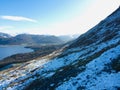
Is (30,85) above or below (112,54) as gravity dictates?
below

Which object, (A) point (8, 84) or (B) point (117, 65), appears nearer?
(B) point (117, 65)

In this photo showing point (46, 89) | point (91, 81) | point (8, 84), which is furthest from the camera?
point (8, 84)

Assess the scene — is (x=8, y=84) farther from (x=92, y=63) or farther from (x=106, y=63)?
(x=106, y=63)

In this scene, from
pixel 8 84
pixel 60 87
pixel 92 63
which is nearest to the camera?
pixel 60 87

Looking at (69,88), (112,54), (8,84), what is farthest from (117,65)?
(8,84)

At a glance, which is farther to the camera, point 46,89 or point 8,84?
point 8,84

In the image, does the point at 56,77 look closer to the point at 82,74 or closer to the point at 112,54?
the point at 82,74

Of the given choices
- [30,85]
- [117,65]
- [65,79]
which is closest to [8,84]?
[30,85]

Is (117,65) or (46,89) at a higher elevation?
(117,65)

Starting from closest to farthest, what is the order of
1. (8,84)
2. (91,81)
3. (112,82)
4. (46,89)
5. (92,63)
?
1. (112,82)
2. (91,81)
3. (46,89)
4. (92,63)
5. (8,84)
